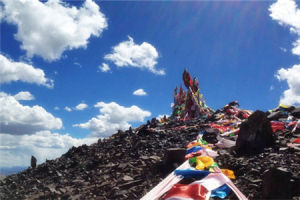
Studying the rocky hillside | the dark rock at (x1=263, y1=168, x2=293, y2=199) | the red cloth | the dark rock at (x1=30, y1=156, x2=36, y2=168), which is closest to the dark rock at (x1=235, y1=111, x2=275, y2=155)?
the rocky hillside

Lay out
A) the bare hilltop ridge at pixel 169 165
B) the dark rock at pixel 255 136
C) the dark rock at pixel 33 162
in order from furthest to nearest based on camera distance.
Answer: the dark rock at pixel 33 162 < the dark rock at pixel 255 136 < the bare hilltop ridge at pixel 169 165

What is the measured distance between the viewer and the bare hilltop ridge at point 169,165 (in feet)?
23.5

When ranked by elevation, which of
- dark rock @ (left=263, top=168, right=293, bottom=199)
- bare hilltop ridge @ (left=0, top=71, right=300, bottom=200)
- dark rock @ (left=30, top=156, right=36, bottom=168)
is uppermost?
dark rock @ (left=30, top=156, right=36, bottom=168)

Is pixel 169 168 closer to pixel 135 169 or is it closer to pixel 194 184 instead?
pixel 135 169

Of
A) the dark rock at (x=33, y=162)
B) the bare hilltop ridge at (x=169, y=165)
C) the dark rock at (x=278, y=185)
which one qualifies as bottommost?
the dark rock at (x=278, y=185)

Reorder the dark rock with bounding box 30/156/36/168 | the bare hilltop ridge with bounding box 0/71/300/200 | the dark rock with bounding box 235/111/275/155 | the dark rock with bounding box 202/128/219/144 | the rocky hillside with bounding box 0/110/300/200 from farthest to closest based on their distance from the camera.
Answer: the dark rock with bounding box 30/156/36/168 < the dark rock with bounding box 202/128/219/144 < the dark rock with bounding box 235/111/275/155 < the bare hilltop ridge with bounding box 0/71/300/200 < the rocky hillside with bounding box 0/110/300/200

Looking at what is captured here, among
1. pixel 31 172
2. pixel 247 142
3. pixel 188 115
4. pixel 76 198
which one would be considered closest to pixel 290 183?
pixel 247 142

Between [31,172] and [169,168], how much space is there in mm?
11644

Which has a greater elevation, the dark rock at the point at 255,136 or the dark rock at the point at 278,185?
the dark rock at the point at 255,136

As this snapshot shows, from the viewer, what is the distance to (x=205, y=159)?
8922 mm

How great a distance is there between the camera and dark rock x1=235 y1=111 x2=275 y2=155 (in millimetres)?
10664

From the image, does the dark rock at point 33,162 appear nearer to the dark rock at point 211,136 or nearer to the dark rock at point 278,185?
the dark rock at point 211,136

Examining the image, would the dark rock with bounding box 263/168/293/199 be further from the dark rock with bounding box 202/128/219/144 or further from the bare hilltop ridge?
the dark rock with bounding box 202/128/219/144

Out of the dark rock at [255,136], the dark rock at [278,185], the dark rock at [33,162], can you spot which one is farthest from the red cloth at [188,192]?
the dark rock at [33,162]
